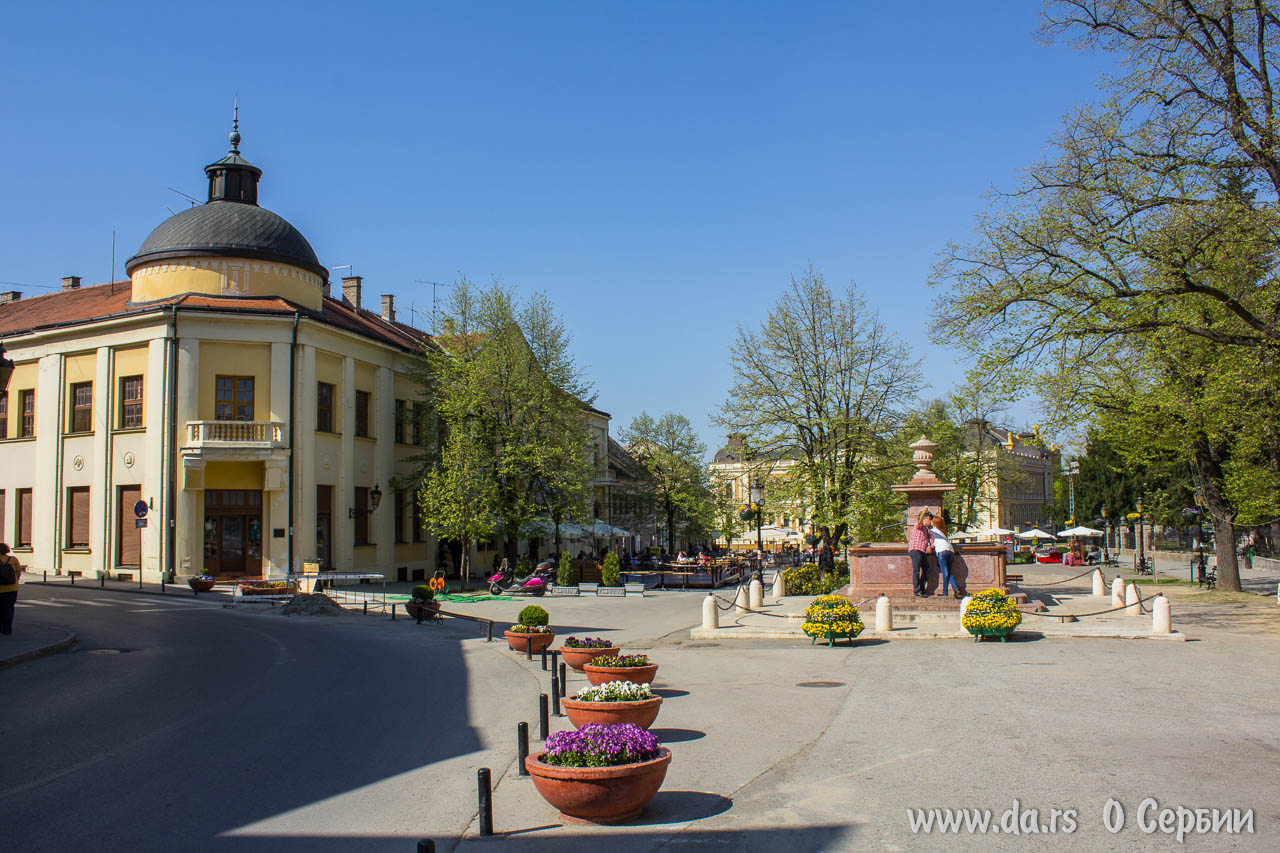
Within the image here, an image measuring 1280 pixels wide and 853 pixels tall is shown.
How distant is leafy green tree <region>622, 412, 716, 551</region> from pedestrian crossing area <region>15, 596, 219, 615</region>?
106 feet

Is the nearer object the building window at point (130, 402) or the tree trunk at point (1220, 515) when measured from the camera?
the tree trunk at point (1220, 515)

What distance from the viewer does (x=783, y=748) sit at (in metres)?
9.24

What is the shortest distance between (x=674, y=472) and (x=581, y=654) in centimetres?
4345

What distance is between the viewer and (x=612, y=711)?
28.9 feet

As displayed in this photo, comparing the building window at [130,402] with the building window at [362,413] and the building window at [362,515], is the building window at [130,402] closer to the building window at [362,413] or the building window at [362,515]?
the building window at [362,413]

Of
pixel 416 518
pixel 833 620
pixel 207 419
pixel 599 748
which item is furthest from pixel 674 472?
pixel 599 748

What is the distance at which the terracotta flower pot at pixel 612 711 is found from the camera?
28.8 feet

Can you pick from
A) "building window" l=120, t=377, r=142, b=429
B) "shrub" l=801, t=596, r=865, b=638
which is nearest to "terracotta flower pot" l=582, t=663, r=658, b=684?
"shrub" l=801, t=596, r=865, b=638

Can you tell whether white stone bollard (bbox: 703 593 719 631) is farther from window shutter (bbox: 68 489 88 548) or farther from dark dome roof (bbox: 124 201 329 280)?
window shutter (bbox: 68 489 88 548)

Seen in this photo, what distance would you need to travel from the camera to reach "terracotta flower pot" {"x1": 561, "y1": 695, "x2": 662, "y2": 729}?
8789mm

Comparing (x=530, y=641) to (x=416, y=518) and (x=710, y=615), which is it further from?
(x=416, y=518)

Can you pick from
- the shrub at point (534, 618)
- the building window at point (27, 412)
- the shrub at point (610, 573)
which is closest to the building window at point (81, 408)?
the building window at point (27, 412)

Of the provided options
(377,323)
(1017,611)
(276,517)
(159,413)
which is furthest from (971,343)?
(377,323)

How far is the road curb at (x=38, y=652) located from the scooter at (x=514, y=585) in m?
15.8
